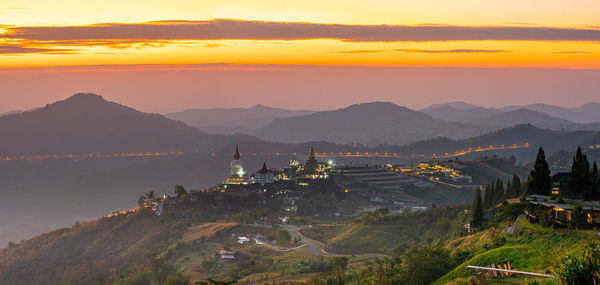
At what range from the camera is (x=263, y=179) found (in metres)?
158

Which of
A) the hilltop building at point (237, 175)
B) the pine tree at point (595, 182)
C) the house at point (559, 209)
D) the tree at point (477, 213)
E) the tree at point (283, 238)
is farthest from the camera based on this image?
the hilltop building at point (237, 175)

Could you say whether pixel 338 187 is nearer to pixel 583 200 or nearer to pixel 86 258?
pixel 86 258

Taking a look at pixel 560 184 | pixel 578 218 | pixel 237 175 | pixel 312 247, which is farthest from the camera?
pixel 237 175

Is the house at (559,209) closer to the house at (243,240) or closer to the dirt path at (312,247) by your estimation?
the dirt path at (312,247)

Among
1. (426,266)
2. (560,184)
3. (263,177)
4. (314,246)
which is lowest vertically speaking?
(314,246)

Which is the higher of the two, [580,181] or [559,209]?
[580,181]

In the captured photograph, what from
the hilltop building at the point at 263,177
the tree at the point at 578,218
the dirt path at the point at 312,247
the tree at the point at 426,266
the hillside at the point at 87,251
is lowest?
the hillside at the point at 87,251

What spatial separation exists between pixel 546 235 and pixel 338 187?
118 meters

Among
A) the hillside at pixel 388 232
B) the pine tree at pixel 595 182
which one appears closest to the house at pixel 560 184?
the pine tree at pixel 595 182

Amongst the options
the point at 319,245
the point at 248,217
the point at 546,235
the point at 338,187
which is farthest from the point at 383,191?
the point at 546,235

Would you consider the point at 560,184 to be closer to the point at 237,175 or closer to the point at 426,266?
the point at 426,266

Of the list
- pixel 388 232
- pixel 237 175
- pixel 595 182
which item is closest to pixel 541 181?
pixel 595 182

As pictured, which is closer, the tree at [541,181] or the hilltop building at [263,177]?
the tree at [541,181]

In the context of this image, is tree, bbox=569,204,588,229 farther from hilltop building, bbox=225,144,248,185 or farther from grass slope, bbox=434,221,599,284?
hilltop building, bbox=225,144,248,185
